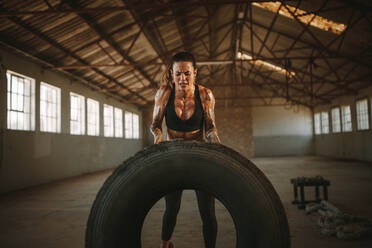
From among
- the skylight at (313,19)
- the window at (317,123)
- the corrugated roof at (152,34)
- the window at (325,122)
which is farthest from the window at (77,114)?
the window at (317,123)

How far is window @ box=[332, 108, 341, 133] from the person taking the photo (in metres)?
16.7

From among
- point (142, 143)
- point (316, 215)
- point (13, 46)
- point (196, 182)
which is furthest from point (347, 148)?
point (196, 182)

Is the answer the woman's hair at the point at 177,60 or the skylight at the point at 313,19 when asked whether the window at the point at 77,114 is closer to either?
the skylight at the point at 313,19

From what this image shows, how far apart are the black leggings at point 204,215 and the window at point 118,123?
43.5 feet

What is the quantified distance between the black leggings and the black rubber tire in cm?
62

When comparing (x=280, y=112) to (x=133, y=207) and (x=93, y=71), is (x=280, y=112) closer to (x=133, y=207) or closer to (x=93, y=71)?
(x=93, y=71)

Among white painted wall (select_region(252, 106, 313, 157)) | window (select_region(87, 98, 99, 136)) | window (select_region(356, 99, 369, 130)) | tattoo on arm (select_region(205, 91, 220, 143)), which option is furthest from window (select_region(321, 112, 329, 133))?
tattoo on arm (select_region(205, 91, 220, 143))

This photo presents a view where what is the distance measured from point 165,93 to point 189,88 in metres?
0.16

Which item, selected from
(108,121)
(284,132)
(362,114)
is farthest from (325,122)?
(108,121)

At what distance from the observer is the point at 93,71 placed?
34.9 feet

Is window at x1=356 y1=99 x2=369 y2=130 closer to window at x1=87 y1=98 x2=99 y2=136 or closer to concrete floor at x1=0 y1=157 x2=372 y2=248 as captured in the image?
concrete floor at x1=0 y1=157 x2=372 y2=248

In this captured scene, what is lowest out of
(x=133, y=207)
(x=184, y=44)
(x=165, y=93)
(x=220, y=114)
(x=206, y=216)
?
(x=206, y=216)

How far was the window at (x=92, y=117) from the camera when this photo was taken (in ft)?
38.5

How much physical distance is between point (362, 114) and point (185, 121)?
14.7 meters
